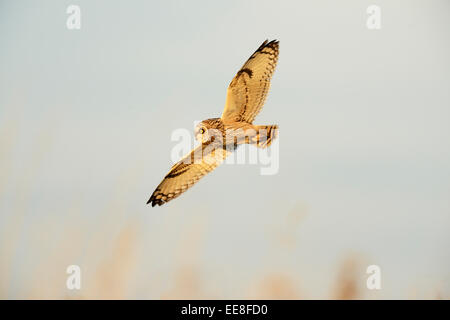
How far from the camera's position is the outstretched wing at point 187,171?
5.81m

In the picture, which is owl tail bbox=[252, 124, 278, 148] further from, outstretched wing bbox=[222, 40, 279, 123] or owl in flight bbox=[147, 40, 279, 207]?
outstretched wing bbox=[222, 40, 279, 123]

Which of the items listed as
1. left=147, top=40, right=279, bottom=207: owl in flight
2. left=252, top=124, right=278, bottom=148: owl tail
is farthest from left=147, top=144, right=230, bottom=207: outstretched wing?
left=252, top=124, right=278, bottom=148: owl tail

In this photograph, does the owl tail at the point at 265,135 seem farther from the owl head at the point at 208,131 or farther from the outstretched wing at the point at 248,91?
the owl head at the point at 208,131

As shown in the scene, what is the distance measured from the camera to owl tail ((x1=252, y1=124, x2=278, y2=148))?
18.1ft

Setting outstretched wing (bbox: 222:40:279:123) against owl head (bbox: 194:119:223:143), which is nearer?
owl head (bbox: 194:119:223:143)

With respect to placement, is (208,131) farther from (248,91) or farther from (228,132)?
(248,91)

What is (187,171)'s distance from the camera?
5914mm

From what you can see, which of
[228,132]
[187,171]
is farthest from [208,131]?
[187,171]
